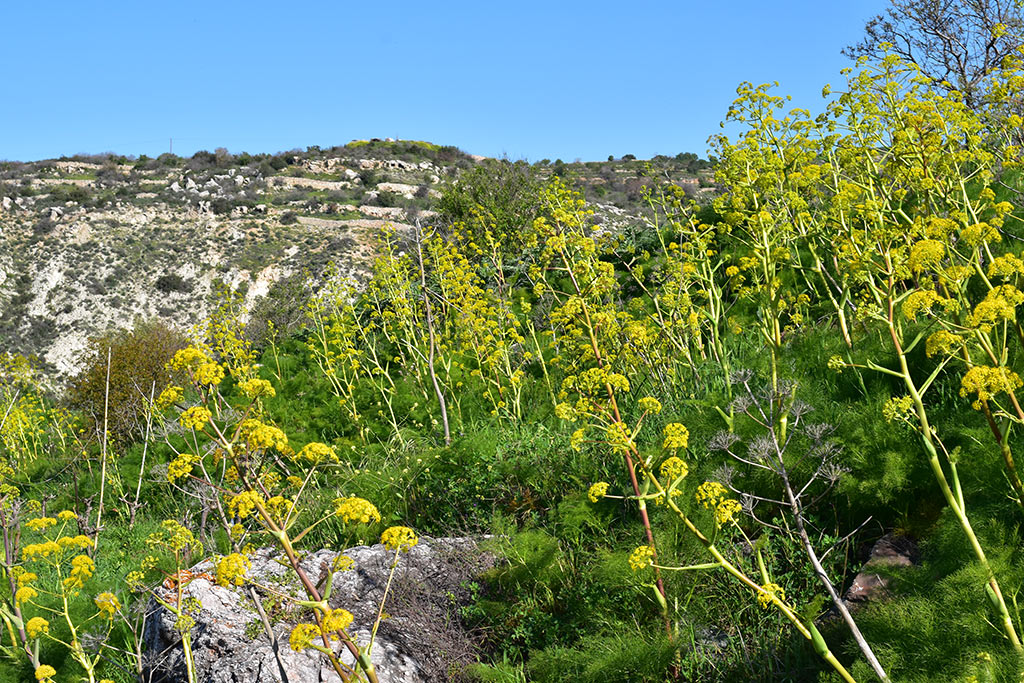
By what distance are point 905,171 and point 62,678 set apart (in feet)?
21.8

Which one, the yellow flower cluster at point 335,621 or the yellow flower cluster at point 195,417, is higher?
the yellow flower cluster at point 195,417

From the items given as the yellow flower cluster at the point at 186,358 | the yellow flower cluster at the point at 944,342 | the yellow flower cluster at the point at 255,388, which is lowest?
the yellow flower cluster at the point at 255,388

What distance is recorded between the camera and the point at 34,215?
40344mm

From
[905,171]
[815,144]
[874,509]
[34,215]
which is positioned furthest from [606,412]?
[34,215]

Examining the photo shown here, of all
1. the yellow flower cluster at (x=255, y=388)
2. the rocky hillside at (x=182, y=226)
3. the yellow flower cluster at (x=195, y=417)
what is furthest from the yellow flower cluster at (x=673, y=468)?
the rocky hillside at (x=182, y=226)

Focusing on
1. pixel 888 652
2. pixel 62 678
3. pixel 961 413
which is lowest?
pixel 62 678

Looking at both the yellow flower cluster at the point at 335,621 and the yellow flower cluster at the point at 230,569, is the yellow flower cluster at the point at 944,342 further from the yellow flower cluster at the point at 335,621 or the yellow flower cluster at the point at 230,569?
the yellow flower cluster at the point at 230,569

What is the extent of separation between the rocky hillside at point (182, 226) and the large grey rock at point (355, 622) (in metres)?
21.6

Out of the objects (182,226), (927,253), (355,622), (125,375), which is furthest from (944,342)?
(182,226)

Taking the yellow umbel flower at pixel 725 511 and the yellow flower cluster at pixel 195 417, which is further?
the yellow umbel flower at pixel 725 511

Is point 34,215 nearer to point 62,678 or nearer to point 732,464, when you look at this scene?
point 62,678

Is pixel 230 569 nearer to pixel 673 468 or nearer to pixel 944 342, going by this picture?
pixel 673 468

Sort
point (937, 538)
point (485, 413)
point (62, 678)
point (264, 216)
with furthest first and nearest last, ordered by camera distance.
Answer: point (264, 216), point (485, 413), point (62, 678), point (937, 538)

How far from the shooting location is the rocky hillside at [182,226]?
106ft
